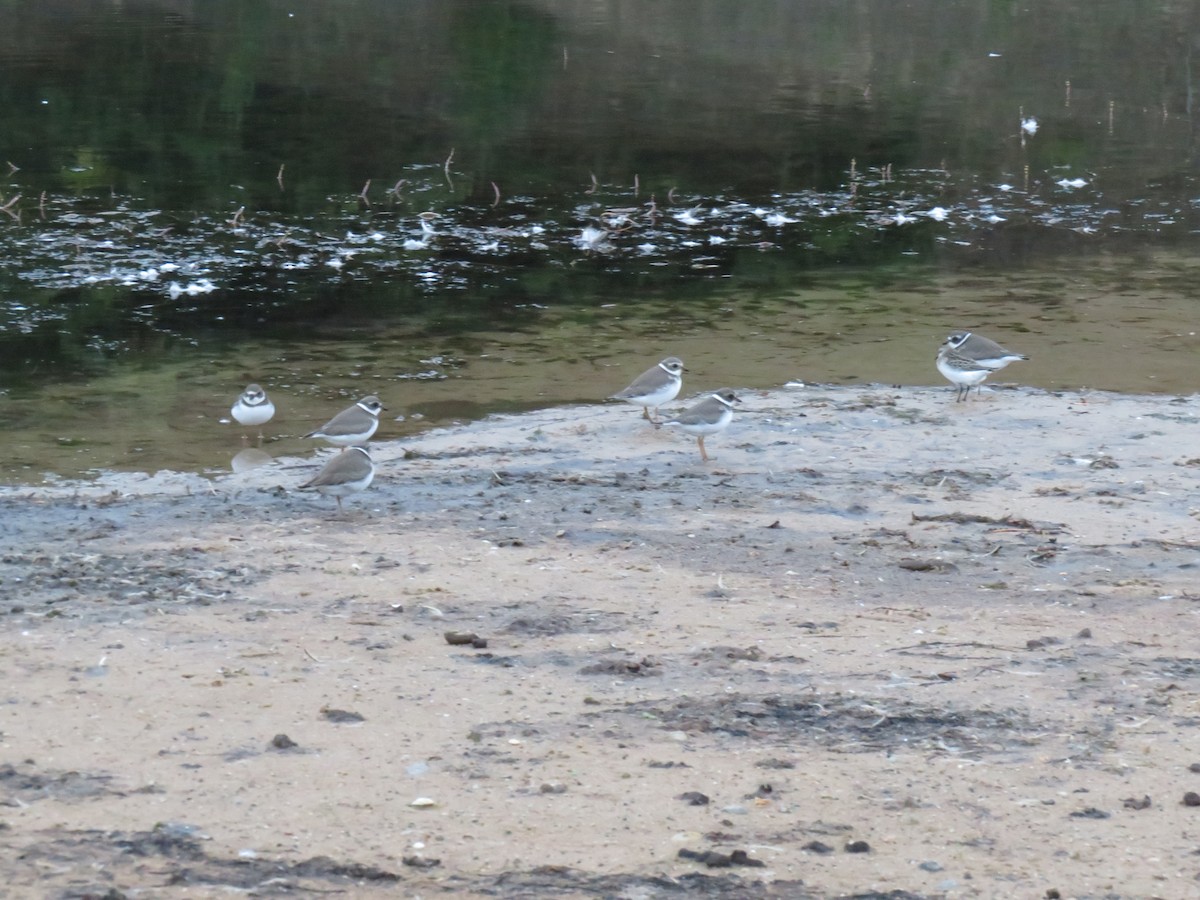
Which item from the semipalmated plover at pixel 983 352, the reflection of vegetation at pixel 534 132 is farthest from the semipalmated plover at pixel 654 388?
the reflection of vegetation at pixel 534 132

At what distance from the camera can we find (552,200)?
875 inches

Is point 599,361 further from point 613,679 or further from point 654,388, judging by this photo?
point 613,679

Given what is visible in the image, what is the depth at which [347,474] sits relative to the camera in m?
10.2

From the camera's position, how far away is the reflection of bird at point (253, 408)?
12.1 metres

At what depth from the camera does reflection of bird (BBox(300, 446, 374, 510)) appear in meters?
10.2

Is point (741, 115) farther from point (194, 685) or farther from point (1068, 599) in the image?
point (194, 685)

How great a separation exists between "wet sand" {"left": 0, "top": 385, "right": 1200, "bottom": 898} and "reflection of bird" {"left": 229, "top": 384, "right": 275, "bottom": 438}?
0.78 m

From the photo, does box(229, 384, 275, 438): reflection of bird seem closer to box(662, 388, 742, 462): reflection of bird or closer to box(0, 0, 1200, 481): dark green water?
box(0, 0, 1200, 481): dark green water

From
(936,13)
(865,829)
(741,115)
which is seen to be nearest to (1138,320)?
(865,829)

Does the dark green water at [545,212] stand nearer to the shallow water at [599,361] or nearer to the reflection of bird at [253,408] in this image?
the shallow water at [599,361]

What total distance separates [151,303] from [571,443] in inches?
265

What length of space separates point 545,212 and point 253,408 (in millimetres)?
9951

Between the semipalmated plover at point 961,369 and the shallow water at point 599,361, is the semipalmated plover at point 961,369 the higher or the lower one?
the higher one

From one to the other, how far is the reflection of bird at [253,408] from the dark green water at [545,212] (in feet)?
1.10
